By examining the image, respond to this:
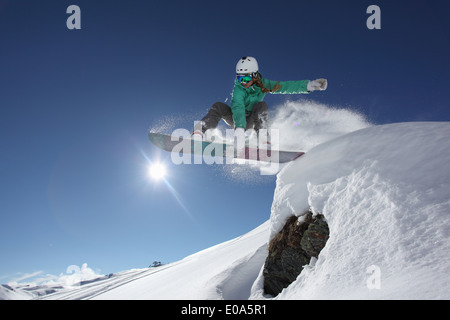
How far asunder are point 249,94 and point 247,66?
0.64m

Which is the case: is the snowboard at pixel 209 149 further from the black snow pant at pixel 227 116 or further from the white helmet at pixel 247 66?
the white helmet at pixel 247 66

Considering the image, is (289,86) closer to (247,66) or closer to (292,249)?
(247,66)

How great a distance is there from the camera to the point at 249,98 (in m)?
6.02

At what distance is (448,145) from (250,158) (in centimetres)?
390

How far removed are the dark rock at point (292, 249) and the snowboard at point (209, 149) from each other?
2480 mm

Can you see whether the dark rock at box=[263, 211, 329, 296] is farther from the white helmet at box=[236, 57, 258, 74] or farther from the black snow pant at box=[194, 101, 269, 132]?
the white helmet at box=[236, 57, 258, 74]

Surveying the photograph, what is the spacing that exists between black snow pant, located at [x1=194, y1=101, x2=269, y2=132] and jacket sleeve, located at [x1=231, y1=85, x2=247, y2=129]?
386mm

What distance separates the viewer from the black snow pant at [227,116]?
5941mm

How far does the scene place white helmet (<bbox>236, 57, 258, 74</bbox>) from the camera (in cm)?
590

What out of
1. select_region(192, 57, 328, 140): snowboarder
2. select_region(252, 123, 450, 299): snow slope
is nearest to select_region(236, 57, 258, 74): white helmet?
select_region(192, 57, 328, 140): snowboarder

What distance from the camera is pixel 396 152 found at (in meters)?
2.51

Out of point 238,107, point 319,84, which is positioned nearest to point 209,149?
point 238,107

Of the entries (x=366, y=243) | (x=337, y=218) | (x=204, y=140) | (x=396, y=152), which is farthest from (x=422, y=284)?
(x=204, y=140)
